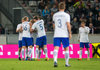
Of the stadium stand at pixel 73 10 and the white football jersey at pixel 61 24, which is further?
the stadium stand at pixel 73 10

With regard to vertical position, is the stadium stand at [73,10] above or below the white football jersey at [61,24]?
above

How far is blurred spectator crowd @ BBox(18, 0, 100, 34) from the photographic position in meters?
26.3

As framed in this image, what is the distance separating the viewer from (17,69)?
13.7 meters

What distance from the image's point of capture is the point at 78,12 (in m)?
27.2

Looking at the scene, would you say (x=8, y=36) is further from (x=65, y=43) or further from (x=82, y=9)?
(x=65, y=43)

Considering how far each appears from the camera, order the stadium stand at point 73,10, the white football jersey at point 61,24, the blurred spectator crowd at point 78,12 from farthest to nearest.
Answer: the stadium stand at point 73,10, the blurred spectator crowd at point 78,12, the white football jersey at point 61,24

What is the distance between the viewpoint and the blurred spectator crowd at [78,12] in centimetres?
2634

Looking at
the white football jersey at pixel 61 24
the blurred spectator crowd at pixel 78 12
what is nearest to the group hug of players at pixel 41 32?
the white football jersey at pixel 61 24

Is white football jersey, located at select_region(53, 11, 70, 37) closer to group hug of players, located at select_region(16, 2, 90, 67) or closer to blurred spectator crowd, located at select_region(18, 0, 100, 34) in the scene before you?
group hug of players, located at select_region(16, 2, 90, 67)

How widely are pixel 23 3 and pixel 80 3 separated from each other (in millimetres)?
5464

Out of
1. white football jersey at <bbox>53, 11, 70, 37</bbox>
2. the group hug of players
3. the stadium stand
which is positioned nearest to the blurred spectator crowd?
the stadium stand

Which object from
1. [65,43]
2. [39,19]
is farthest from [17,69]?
[39,19]

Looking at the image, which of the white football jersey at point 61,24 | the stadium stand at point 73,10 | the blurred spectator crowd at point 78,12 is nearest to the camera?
the white football jersey at point 61,24

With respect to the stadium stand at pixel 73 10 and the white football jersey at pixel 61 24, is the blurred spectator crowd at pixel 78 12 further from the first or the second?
the white football jersey at pixel 61 24
